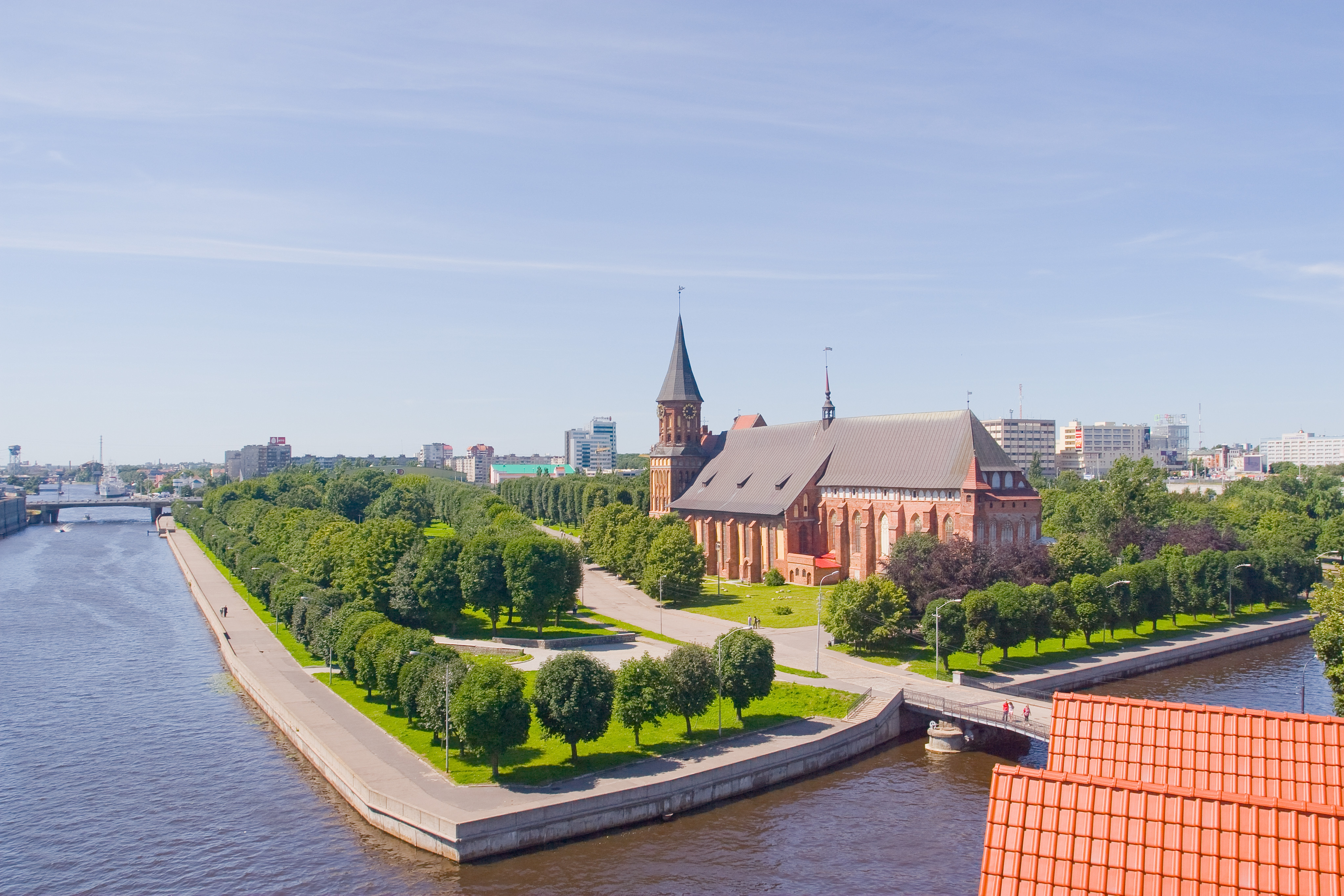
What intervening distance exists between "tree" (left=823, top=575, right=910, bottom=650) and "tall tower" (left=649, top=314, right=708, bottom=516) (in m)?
58.8

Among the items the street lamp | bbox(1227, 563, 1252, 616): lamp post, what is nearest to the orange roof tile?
the street lamp

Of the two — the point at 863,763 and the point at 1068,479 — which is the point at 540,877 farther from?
the point at 1068,479

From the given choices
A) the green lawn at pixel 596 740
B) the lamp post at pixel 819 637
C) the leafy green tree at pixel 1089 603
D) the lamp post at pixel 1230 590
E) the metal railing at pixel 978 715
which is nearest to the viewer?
the green lawn at pixel 596 740

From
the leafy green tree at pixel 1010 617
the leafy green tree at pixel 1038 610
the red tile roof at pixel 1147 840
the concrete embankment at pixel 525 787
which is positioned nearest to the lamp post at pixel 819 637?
the concrete embankment at pixel 525 787

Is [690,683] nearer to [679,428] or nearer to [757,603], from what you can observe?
[757,603]

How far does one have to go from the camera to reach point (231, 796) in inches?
1805

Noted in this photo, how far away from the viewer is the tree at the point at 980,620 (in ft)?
211

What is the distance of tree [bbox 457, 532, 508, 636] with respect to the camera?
74312 mm

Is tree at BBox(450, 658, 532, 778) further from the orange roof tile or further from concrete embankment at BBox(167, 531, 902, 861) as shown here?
the orange roof tile

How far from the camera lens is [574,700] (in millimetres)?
45906

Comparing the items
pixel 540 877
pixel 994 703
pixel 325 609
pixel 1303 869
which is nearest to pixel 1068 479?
pixel 994 703

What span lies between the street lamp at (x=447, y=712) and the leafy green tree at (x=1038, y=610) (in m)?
38.7

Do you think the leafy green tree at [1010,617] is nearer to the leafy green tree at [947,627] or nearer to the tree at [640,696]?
the leafy green tree at [947,627]

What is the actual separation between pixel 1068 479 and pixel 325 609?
440 ft
